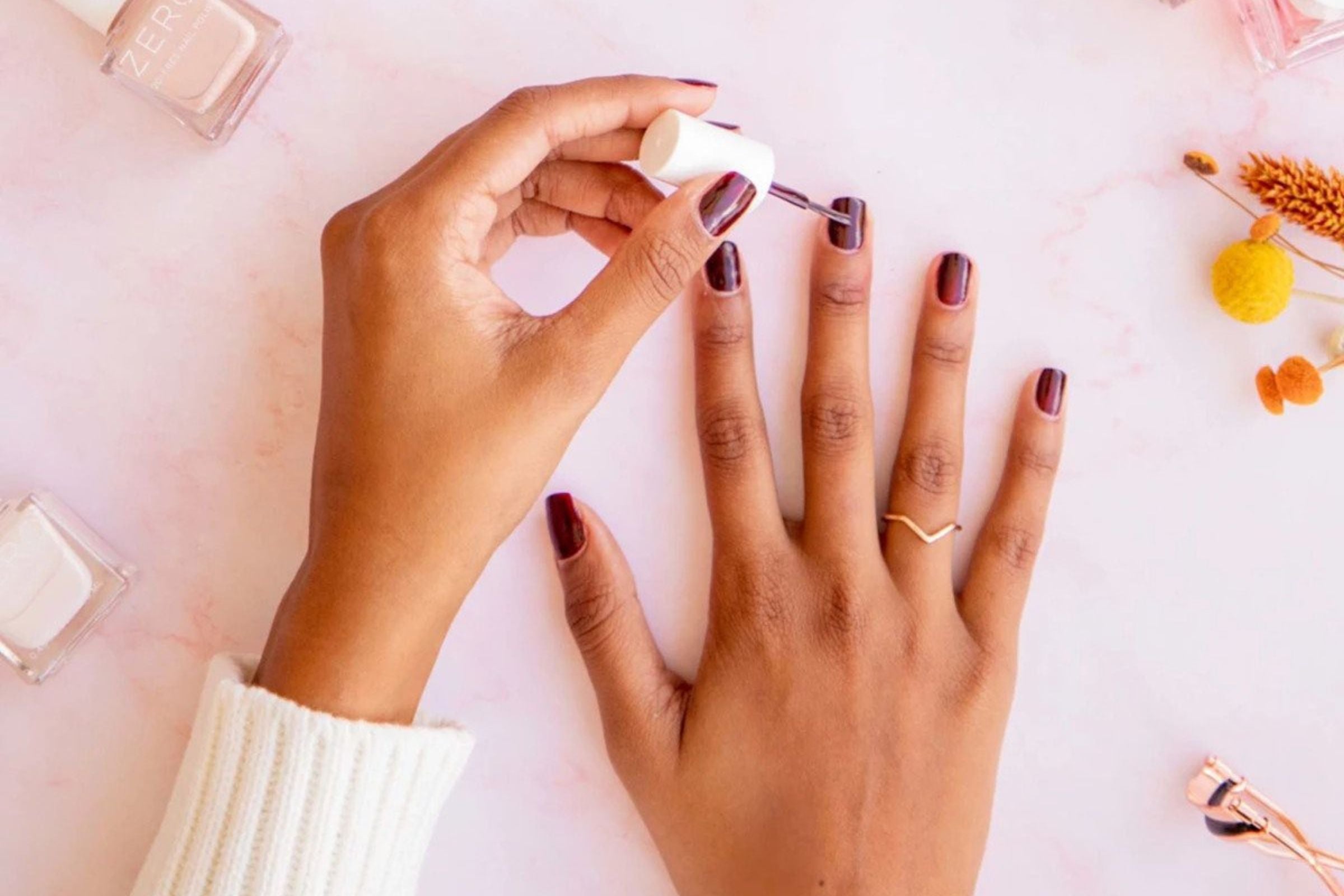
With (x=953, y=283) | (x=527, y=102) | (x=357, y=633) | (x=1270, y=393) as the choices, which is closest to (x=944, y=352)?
(x=953, y=283)

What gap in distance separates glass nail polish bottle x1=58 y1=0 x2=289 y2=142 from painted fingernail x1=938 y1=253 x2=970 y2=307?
557 millimetres

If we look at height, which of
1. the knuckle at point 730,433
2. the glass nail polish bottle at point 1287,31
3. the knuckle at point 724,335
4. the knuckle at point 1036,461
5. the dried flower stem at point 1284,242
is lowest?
the knuckle at point 730,433

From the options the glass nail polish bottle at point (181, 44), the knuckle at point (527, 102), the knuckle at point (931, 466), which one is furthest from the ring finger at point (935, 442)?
the glass nail polish bottle at point (181, 44)

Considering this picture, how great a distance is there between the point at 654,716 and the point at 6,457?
0.57 meters

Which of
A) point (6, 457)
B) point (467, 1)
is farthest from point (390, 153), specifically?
point (6, 457)

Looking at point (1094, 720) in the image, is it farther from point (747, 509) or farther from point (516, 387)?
point (516, 387)

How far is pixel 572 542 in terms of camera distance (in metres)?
0.84

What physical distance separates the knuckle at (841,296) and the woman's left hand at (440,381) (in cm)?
18

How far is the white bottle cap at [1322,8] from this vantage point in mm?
744

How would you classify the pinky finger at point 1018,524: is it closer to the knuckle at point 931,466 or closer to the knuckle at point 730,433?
the knuckle at point 931,466

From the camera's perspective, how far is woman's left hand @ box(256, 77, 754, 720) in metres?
0.65

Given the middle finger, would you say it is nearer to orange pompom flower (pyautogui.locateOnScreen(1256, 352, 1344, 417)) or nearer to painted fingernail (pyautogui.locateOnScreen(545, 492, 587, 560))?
painted fingernail (pyautogui.locateOnScreen(545, 492, 587, 560))

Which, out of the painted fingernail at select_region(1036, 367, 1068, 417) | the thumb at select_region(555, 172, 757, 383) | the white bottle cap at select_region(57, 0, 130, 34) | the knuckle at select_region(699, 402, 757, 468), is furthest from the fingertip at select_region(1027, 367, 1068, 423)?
the white bottle cap at select_region(57, 0, 130, 34)

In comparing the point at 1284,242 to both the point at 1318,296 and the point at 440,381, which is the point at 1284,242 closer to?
the point at 1318,296
